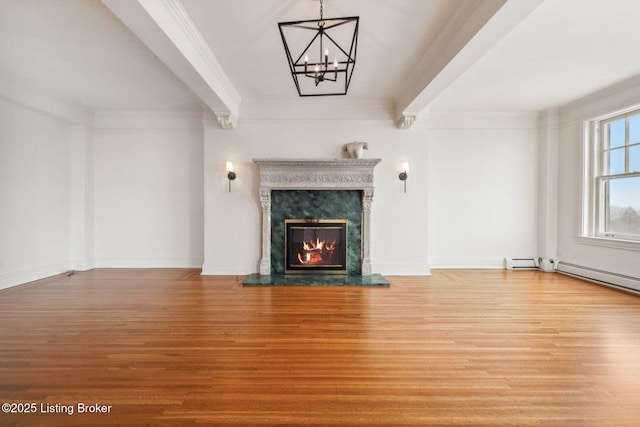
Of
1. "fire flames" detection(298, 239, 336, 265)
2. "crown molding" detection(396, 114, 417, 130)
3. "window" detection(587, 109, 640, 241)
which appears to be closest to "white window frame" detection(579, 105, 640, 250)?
"window" detection(587, 109, 640, 241)

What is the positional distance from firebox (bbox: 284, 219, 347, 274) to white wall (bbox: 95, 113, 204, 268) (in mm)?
1708

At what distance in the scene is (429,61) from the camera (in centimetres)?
309

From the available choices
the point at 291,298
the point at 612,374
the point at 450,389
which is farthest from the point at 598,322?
the point at 291,298

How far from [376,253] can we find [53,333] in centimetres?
386

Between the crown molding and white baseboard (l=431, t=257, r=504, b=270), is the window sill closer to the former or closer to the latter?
white baseboard (l=431, t=257, r=504, b=270)

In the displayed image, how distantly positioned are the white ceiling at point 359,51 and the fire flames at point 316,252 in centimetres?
226

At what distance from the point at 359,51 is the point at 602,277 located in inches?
182

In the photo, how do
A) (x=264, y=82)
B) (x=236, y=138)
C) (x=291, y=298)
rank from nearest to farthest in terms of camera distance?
(x=291, y=298)
(x=264, y=82)
(x=236, y=138)

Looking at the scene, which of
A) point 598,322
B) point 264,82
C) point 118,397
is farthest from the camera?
point 264,82

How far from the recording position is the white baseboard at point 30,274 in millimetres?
3770

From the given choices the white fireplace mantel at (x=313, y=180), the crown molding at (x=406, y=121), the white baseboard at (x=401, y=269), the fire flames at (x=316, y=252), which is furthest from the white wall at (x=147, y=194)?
the crown molding at (x=406, y=121)

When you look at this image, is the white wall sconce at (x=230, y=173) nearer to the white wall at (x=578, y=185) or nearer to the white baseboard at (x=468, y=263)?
the white baseboard at (x=468, y=263)

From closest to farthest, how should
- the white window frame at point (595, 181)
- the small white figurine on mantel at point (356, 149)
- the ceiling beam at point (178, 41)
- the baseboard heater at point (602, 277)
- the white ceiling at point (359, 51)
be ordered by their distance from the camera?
the ceiling beam at point (178, 41) → the white ceiling at point (359, 51) → the baseboard heater at point (602, 277) → the white window frame at point (595, 181) → the small white figurine on mantel at point (356, 149)

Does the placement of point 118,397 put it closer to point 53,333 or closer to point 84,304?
point 53,333
